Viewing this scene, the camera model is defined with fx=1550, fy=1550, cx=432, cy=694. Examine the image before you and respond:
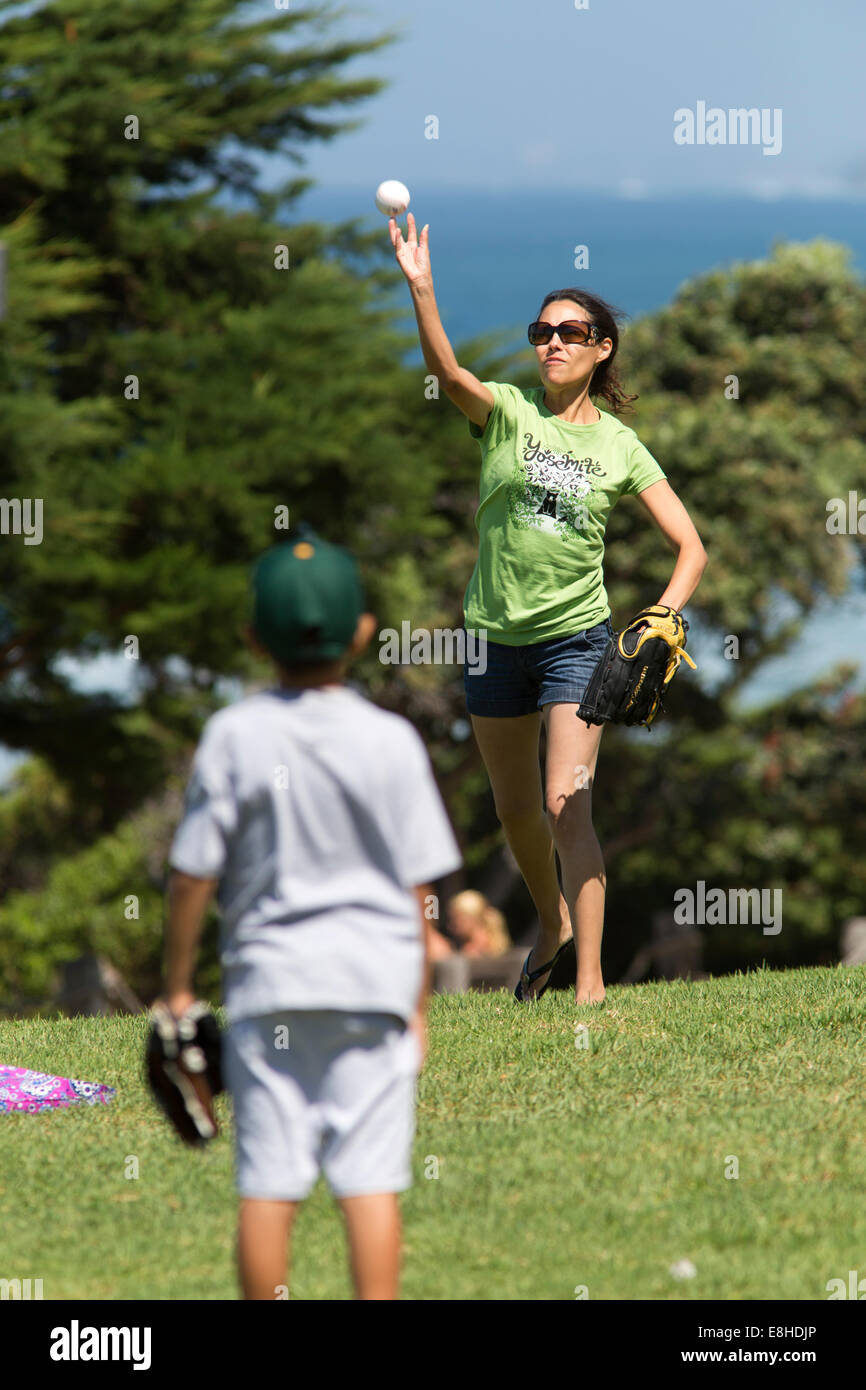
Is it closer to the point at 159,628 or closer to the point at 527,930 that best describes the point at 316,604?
the point at 159,628

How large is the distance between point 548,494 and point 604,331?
2.27ft

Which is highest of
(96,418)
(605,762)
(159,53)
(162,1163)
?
(159,53)

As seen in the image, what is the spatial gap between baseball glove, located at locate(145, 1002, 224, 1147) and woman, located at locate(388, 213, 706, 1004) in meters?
2.57

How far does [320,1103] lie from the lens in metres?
2.69

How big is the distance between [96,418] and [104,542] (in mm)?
1467

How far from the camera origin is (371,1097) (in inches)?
105

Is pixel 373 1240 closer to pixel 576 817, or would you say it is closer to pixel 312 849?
pixel 312 849

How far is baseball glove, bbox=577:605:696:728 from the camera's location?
16.7 feet
